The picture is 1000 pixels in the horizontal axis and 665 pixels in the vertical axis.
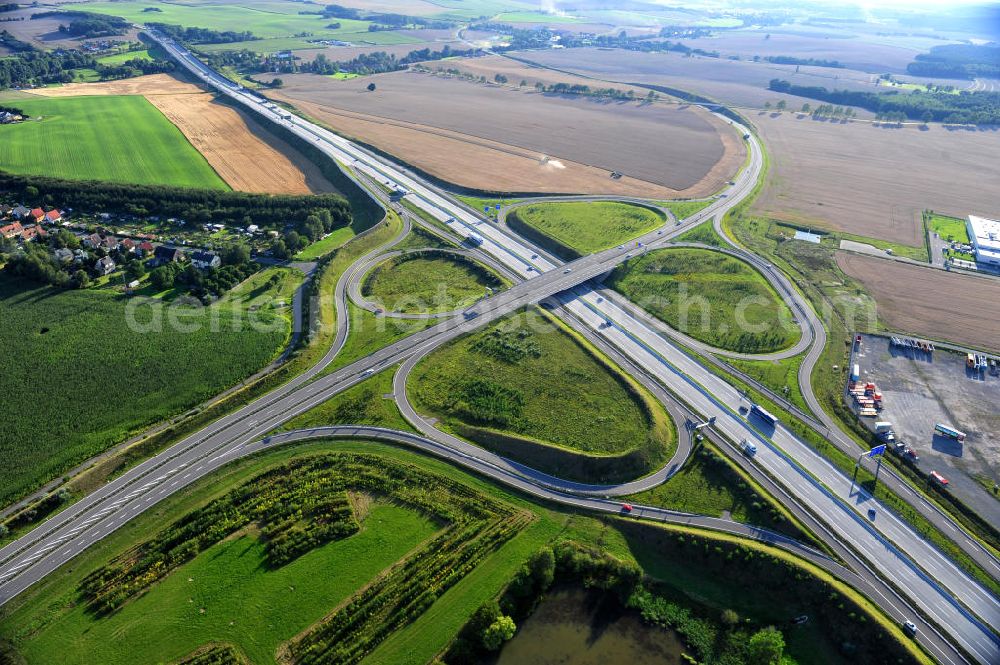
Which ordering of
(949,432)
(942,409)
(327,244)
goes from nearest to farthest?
(949,432) < (942,409) < (327,244)

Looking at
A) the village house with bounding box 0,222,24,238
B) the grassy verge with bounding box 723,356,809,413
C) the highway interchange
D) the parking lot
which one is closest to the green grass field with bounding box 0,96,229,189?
the village house with bounding box 0,222,24,238

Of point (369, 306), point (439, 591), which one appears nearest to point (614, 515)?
point (439, 591)

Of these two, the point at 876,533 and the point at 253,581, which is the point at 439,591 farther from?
the point at 876,533

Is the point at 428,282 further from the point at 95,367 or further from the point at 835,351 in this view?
the point at 835,351

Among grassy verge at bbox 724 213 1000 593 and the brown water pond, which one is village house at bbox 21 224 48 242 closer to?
the brown water pond

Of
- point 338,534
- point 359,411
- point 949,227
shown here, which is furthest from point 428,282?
point 949,227

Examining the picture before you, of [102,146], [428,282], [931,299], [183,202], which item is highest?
[102,146]
